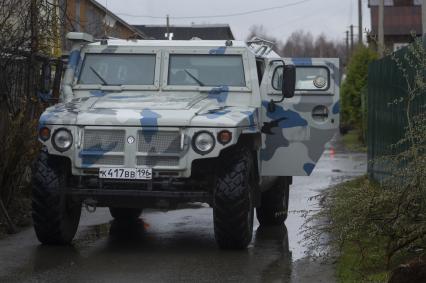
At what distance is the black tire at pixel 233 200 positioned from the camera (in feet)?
28.3

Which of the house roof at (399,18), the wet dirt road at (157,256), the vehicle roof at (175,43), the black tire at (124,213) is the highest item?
the house roof at (399,18)

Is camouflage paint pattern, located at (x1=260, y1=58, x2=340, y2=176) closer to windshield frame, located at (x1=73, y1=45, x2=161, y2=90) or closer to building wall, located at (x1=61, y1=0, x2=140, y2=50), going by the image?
windshield frame, located at (x1=73, y1=45, x2=161, y2=90)

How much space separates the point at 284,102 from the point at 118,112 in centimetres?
238

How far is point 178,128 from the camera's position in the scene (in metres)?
8.69

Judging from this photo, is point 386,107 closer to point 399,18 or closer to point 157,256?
point 157,256

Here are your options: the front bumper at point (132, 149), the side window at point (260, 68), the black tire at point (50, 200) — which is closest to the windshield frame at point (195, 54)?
the side window at point (260, 68)

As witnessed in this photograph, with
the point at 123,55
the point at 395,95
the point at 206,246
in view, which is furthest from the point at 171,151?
the point at 395,95

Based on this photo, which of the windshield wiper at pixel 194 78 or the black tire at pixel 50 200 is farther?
the windshield wiper at pixel 194 78

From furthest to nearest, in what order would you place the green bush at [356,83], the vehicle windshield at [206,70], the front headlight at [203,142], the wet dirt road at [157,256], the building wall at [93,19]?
the green bush at [356,83] → the building wall at [93,19] → the vehicle windshield at [206,70] → the front headlight at [203,142] → the wet dirt road at [157,256]

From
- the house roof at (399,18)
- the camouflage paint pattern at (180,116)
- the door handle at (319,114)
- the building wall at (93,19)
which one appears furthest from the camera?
the house roof at (399,18)

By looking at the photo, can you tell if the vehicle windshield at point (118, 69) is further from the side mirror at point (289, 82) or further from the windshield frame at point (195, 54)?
the side mirror at point (289, 82)

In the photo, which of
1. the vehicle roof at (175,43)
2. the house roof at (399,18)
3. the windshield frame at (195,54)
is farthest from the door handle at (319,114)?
the house roof at (399,18)

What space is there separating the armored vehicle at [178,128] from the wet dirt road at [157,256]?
31 centimetres

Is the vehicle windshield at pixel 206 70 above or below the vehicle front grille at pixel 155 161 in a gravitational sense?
above
